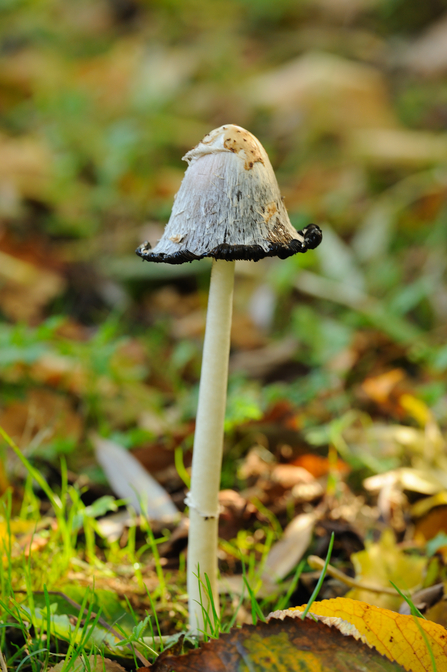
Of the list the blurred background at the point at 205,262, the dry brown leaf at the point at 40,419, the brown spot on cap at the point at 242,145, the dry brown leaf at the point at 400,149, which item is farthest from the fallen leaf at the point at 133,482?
the dry brown leaf at the point at 400,149

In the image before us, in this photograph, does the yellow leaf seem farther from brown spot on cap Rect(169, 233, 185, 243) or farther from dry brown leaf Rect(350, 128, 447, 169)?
dry brown leaf Rect(350, 128, 447, 169)

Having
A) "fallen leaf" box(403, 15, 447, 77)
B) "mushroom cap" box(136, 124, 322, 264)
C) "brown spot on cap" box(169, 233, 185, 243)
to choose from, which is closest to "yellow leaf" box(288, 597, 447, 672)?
"mushroom cap" box(136, 124, 322, 264)

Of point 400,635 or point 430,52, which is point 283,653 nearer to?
point 400,635

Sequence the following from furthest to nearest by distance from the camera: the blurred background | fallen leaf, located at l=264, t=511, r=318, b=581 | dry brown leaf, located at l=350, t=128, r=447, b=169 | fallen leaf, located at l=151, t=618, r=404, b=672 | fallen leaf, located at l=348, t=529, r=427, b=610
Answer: dry brown leaf, located at l=350, t=128, r=447, b=169 → the blurred background → fallen leaf, located at l=264, t=511, r=318, b=581 → fallen leaf, located at l=348, t=529, r=427, b=610 → fallen leaf, located at l=151, t=618, r=404, b=672

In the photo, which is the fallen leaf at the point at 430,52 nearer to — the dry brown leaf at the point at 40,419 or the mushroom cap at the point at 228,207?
the dry brown leaf at the point at 40,419

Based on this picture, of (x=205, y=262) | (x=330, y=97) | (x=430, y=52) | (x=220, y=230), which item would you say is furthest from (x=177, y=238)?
(x=430, y=52)

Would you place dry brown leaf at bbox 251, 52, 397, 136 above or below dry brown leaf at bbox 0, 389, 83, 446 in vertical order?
above

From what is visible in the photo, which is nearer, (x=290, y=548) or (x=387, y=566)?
(x=387, y=566)
